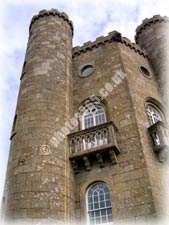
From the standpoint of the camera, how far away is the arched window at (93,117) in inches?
534

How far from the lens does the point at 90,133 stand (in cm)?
1219

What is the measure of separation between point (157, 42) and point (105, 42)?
4.13 meters

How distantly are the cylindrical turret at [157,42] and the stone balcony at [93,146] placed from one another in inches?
219

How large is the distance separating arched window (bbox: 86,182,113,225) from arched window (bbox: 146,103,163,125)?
446 cm

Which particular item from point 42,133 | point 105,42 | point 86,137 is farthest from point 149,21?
point 42,133

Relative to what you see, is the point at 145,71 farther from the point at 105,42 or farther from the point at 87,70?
the point at 87,70

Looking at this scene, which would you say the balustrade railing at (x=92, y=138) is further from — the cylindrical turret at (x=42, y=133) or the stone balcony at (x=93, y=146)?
the cylindrical turret at (x=42, y=133)

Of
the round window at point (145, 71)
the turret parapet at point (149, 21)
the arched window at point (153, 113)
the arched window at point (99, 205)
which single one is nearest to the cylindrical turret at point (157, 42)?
the turret parapet at point (149, 21)

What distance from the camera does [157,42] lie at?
1831cm

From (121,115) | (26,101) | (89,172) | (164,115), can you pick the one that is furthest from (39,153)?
(164,115)

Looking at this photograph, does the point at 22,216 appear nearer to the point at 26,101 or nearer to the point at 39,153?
the point at 39,153

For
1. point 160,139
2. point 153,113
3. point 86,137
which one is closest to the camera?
point 160,139

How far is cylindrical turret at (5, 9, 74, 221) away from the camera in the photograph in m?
10.1

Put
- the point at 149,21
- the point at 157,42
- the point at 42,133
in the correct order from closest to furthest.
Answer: the point at 42,133, the point at 157,42, the point at 149,21
